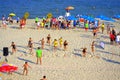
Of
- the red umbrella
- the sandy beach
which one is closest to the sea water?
the sandy beach

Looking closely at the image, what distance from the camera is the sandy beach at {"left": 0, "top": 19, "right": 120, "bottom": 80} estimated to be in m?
17.4

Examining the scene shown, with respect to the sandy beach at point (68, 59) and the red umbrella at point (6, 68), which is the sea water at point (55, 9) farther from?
the red umbrella at point (6, 68)

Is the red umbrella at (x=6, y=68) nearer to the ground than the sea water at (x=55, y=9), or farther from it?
nearer to the ground

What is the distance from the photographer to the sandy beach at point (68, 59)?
57.0 feet

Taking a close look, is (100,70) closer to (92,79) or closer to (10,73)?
(92,79)

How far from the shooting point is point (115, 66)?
62.4 ft

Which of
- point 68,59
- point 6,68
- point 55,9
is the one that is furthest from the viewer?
point 55,9

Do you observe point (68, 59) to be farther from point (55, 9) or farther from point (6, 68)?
point (55, 9)

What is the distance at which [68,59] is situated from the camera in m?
20.1

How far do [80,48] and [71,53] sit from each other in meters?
1.17

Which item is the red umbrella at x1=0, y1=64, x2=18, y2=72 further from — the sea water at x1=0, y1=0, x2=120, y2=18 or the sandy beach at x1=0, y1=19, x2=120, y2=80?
the sea water at x1=0, y1=0, x2=120, y2=18

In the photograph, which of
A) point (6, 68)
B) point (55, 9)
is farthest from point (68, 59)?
point (55, 9)

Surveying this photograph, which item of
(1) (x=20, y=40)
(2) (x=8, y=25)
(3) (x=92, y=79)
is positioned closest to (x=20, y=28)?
(2) (x=8, y=25)

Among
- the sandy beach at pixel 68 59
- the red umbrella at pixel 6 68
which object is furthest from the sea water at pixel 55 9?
the red umbrella at pixel 6 68
